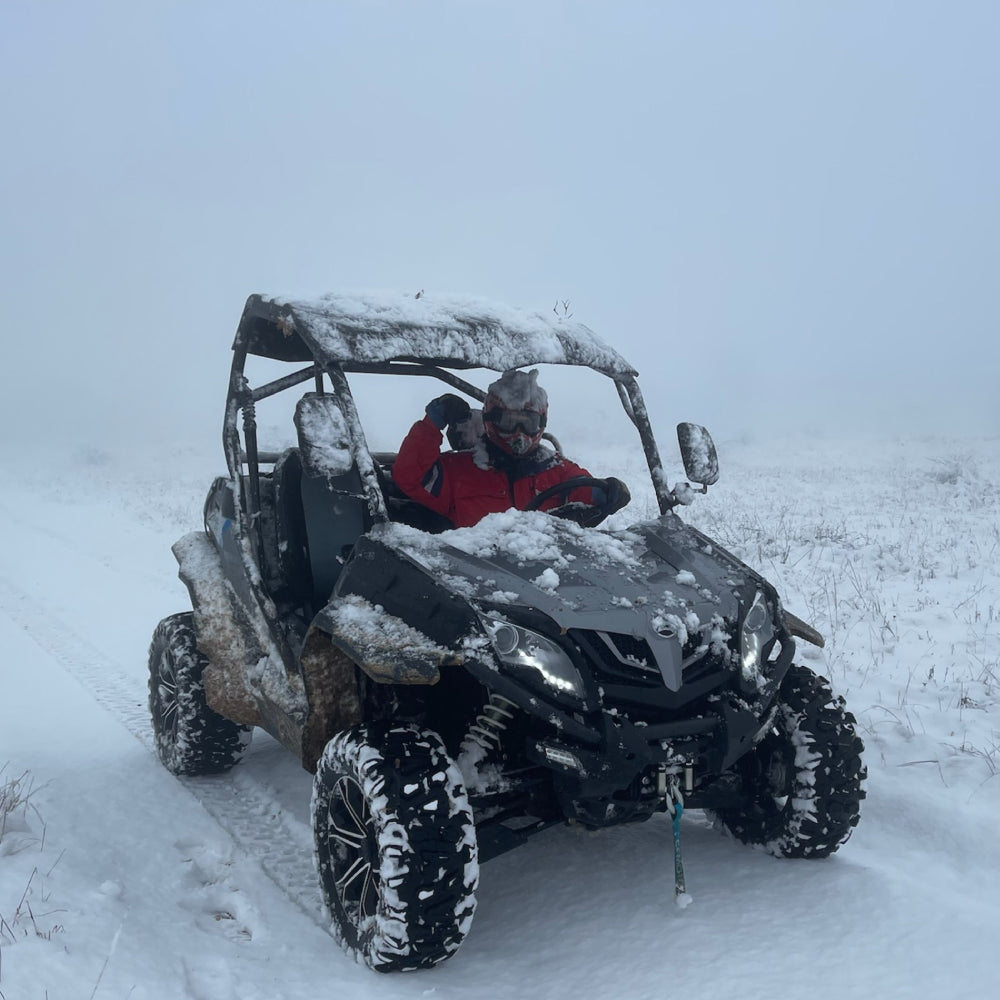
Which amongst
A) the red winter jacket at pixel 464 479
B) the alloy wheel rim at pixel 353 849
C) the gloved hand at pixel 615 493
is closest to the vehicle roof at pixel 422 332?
the red winter jacket at pixel 464 479

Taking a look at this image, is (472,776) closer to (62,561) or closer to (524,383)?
(524,383)

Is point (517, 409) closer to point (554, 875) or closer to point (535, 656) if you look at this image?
point (535, 656)

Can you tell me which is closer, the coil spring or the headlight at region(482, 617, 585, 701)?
the headlight at region(482, 617, 585, 701)

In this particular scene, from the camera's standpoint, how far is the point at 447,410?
429 cm

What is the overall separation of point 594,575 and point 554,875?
1210mm

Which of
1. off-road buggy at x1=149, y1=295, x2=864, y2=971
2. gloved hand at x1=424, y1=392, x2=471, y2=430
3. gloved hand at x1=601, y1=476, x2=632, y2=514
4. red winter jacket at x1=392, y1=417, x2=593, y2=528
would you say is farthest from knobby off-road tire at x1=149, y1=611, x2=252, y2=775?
gloved hand at x1=601, y1=476, x2=632, y2=514

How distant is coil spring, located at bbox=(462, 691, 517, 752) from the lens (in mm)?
2859

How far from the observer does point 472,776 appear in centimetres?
281

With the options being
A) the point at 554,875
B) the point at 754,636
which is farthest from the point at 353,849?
the point at 754,636

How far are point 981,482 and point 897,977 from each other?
13.4m

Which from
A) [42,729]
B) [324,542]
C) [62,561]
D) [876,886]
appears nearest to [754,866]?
[876,886]

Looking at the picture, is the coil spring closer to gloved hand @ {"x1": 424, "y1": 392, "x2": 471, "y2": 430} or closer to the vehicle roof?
the vehicle roof

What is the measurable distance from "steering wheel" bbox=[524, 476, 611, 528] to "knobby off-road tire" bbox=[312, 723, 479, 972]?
128 centimetres

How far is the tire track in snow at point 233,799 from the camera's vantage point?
130 inches
